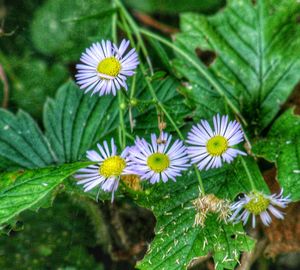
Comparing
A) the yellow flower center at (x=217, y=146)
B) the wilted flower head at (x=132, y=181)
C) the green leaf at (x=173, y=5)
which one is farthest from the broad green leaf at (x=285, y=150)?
the green leaf at (x=173, y=5)

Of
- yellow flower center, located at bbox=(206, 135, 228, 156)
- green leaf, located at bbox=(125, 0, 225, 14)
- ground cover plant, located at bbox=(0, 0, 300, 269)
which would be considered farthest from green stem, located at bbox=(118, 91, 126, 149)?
green leaf, located at bbox=(125, 0, 225, 14)

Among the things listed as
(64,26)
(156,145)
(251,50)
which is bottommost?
(156,145)

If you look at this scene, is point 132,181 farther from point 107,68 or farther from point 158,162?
point 107,68

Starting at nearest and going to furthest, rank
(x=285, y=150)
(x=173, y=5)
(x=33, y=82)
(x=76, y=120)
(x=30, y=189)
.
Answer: (x=30, y=189) < (x=285, y=150) < (x=76, y=120) < (x=33, y=82) < (x=173, y=5)

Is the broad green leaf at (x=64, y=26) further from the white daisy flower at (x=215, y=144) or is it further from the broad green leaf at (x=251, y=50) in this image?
the white daisy flower at (x=215, y=144)

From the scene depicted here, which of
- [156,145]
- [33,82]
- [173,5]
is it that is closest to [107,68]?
[156,145]

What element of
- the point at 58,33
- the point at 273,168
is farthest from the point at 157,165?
the point at 58,33

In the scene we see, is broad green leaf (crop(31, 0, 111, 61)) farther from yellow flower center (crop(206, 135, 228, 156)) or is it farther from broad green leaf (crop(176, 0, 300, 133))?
yellow flower center (crop(206, 135, 228, 156))
